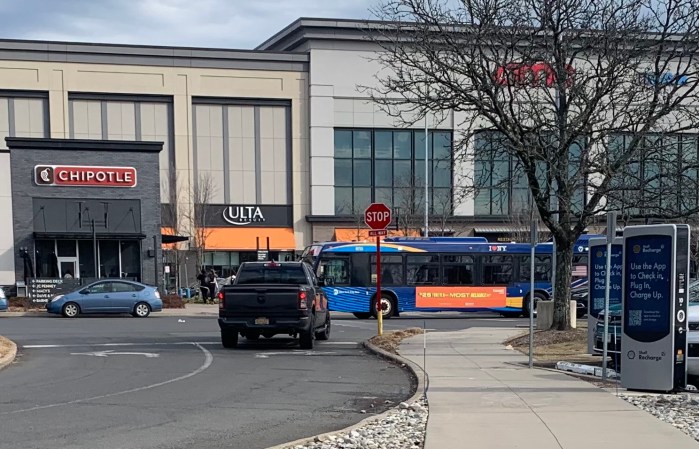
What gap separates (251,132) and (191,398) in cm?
4304

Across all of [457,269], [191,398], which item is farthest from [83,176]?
[191,398]

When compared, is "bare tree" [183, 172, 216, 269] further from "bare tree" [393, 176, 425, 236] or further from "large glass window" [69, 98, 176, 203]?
"bare tree" [393, 176, 425, 236]

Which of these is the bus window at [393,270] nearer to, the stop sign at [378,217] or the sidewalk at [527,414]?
the stop sign at [378,217]

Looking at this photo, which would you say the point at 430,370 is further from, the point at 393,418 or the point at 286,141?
the point at 286,141

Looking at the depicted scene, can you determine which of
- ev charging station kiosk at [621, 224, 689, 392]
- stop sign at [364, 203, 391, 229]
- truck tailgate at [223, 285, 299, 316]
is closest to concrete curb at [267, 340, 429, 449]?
truck tailgate at [223, 285, 299, 316]

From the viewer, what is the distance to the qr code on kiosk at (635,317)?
10891 mm

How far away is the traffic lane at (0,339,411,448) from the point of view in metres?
8.39

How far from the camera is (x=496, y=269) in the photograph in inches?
1210

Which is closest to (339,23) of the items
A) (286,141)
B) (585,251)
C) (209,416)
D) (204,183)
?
(286,141)

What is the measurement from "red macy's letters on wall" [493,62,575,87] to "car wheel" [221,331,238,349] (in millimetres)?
8164

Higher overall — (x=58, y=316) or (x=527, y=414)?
(x=527, y=414)

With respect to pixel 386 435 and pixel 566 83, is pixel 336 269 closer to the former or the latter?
pixel 566 83

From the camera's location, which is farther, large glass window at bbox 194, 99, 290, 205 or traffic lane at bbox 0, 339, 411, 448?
large glass window at bbox 194, 99, 290, 205

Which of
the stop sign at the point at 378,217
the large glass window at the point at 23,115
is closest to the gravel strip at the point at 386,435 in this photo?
the stop sign at the point at 378,217
